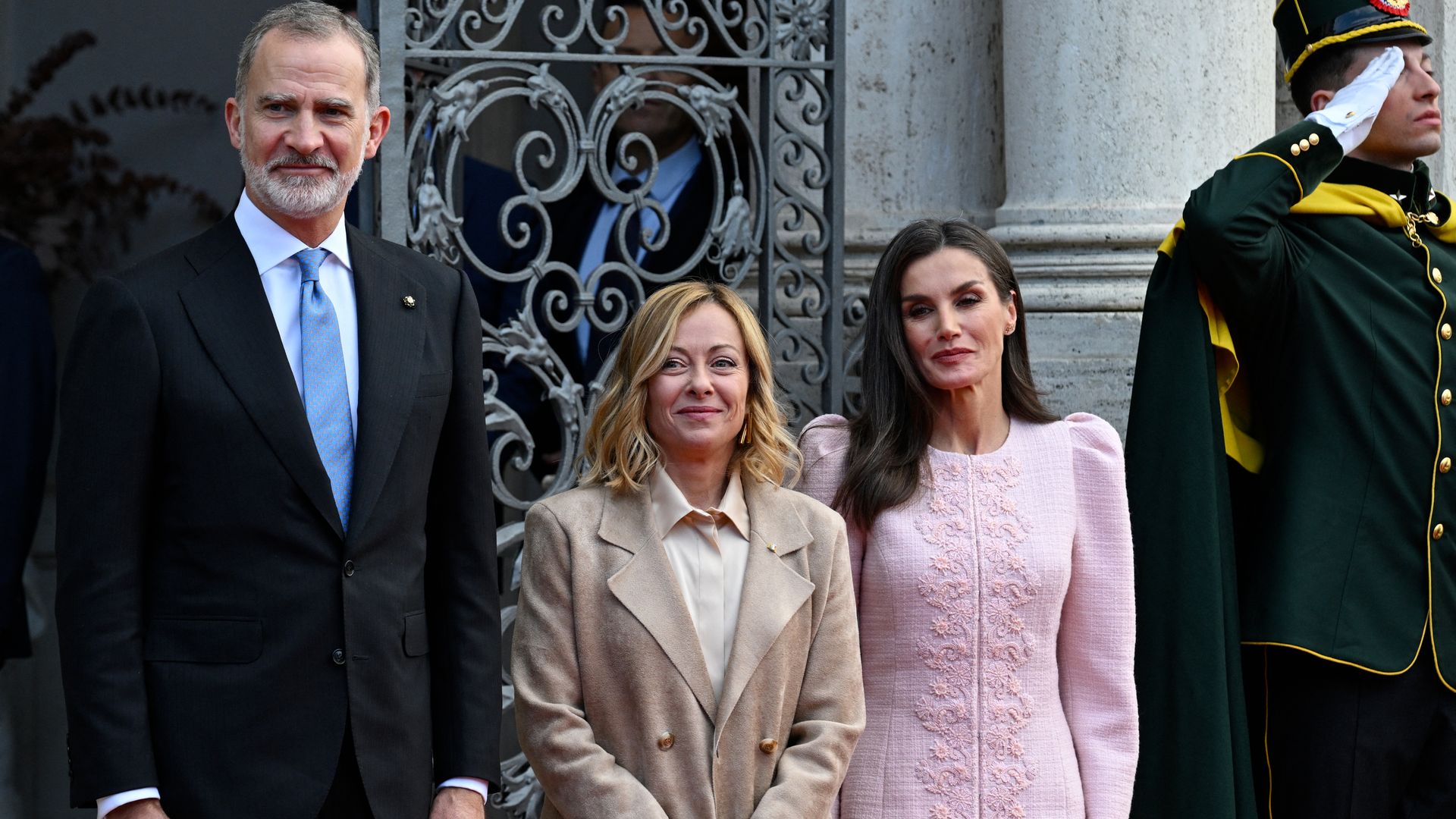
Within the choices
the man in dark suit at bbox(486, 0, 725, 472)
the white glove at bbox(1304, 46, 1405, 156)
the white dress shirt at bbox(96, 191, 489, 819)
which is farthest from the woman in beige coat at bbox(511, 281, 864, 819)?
the white glove at bbox(1304, 46, 1405, 156)

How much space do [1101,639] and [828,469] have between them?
0.55 metres

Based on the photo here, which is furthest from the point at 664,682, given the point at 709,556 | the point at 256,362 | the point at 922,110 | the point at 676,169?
the point at 922,110

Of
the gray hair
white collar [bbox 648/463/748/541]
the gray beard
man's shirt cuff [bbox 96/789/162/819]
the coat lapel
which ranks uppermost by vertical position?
the gray hair

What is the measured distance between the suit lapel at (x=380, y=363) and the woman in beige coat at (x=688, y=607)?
385 mm

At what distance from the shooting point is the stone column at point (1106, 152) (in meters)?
3.79

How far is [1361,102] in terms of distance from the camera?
315 centimetres

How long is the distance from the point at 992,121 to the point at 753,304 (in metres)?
0.78

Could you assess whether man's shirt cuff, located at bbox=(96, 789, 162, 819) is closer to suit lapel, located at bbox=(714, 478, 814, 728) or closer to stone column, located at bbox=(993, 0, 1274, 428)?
suit lapel, located at bbox=(714, 478, 814, 728)

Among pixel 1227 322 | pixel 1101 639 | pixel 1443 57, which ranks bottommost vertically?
pixel 1101 639

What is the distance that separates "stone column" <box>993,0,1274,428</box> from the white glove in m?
0.63

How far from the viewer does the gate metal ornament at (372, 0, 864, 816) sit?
139 inches

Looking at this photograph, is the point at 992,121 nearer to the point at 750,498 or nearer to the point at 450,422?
the point at 750,498

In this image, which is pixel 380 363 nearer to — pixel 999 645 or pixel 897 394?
pixel 897 394

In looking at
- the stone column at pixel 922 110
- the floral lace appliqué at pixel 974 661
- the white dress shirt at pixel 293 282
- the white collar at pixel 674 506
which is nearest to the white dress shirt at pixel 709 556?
the white collar at pixel 674 506
